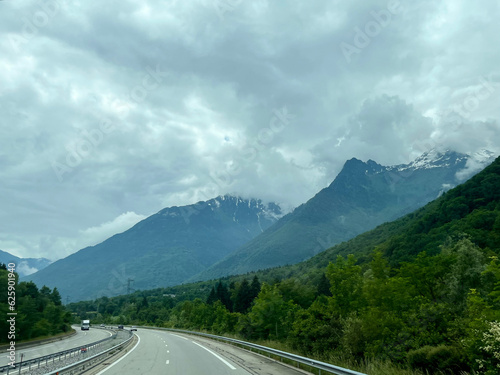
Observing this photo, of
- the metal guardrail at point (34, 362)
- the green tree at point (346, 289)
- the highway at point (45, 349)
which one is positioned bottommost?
the highway at point (45, 349)

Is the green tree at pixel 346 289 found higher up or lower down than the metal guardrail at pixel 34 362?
higher up

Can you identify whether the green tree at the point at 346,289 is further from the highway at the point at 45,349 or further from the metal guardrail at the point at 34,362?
the highway at the point at 45,349

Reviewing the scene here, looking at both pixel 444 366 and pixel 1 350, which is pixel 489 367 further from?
pixel 1 350

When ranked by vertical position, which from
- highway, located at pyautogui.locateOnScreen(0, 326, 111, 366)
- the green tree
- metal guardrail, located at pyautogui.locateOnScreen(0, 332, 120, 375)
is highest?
the green tree

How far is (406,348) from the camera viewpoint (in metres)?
16.7

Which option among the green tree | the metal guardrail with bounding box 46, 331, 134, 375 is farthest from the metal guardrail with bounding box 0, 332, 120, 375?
the green tree

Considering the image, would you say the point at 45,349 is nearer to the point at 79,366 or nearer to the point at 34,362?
the point at 34,362

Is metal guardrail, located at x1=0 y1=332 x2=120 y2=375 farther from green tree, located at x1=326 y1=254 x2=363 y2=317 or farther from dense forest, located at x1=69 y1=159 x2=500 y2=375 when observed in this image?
green tree, located at x1=326 y1=254 x2=363 y2=317

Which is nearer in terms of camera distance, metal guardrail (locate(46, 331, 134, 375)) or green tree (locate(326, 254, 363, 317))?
metal guardrail (locate(46, 331, 134, 375))

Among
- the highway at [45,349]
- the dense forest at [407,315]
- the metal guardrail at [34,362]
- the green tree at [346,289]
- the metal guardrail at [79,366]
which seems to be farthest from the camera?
the green tree at [346,289]

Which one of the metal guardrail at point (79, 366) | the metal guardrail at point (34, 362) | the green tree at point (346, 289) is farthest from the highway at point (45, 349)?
the green tree at point (346, 289)

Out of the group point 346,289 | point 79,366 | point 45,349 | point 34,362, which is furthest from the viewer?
point 45,349

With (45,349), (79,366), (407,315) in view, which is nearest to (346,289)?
(407,315)

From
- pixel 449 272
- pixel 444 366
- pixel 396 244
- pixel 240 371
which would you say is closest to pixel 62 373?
pixel 240 371
